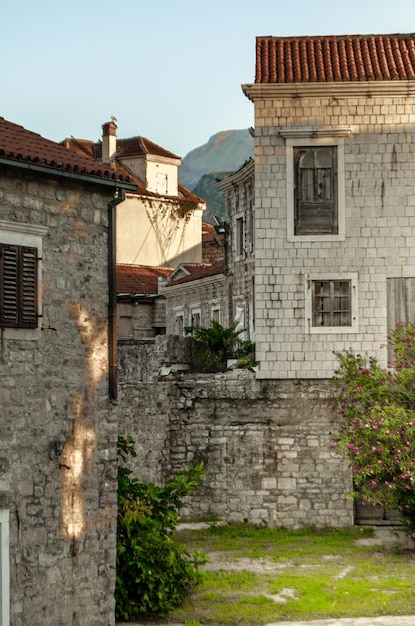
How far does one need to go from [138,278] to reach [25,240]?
34.2 m

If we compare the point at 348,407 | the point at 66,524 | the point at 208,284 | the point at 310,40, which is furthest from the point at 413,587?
the point at 208,284

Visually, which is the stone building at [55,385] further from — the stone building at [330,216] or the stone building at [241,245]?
the stone building at [241,245]

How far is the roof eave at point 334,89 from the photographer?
84.2 feet

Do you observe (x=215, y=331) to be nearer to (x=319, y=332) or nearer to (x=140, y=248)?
(x=319, y=332)

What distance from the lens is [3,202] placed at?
14.2m

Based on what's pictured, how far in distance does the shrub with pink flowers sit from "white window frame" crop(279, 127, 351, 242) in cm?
276

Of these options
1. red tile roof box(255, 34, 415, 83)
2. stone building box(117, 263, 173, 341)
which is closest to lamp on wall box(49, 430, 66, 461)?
red tile roof box(255, 34, 415, 83)

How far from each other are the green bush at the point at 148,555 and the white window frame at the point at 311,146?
8919 millimetres

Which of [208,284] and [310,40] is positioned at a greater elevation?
[310,40]

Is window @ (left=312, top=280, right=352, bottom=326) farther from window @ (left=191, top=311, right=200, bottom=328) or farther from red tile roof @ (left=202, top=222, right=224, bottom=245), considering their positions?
red tile roof @ (left=202, top=222, right=224, bottom=245)

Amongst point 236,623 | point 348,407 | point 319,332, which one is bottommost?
point 236,623

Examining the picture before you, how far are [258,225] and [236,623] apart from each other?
10889mm

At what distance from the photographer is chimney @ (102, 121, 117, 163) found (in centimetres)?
5403

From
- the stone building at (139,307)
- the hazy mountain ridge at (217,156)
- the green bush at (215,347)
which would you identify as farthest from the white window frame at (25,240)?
the hazy mountain ridge at (217,156)
